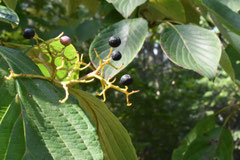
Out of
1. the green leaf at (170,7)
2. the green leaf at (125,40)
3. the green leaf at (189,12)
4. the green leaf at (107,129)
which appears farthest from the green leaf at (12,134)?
the green leaf at (189,12)

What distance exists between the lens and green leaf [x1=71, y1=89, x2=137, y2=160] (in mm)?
537

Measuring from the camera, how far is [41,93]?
45 cm

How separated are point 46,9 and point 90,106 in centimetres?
252

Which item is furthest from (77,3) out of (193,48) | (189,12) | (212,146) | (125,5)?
(212,146)

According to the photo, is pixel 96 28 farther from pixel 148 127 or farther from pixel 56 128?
pixel 148 127

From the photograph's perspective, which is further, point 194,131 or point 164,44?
point 194,131

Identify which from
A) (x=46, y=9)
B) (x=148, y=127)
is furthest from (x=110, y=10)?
(x=148, y=127)

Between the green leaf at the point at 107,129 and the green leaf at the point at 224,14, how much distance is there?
1.20 ft

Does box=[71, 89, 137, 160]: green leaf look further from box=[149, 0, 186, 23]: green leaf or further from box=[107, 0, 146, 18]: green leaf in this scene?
box=[149, 0, 186, 23]: green leaf

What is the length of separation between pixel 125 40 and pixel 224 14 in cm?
26

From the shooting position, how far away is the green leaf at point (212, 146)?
1.37 metres

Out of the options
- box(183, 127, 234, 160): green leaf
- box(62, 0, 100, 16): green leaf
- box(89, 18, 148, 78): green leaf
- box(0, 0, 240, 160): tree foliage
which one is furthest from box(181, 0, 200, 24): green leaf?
box(183, 127, 234, 160): green leaf

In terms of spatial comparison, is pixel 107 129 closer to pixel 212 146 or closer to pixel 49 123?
pixel 49 123

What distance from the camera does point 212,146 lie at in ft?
4.83
